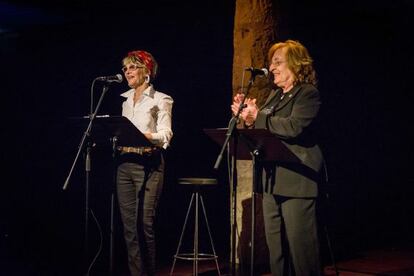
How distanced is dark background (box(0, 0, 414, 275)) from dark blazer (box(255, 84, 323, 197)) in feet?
6.62

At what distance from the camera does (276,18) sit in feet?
19.1

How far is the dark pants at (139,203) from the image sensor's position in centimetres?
477

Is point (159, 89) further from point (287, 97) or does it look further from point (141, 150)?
point (287, 97)

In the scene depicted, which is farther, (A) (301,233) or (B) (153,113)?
(B) (153,113)

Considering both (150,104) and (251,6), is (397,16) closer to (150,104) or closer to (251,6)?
(251,6)

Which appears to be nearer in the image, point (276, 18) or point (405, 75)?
point (276, 18)

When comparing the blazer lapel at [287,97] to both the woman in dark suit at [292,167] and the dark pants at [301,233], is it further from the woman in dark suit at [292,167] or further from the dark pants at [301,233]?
the dark pants at [301,233]

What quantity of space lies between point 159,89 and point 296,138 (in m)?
3.61

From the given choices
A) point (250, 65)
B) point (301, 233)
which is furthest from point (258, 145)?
point (250, 65)

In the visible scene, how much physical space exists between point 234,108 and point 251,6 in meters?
2.17

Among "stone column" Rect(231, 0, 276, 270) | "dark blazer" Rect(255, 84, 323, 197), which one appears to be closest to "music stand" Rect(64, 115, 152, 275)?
"dark blazer" Rect(255, 84, 323, 197)

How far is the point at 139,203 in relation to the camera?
4789mm

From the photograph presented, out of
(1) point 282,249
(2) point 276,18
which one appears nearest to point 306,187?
(1) point 282,249

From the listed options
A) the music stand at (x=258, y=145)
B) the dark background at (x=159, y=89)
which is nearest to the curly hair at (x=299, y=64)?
the music stand at (x=258, y=145)
